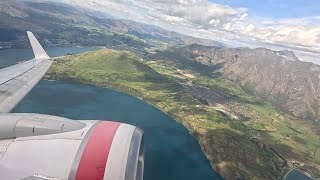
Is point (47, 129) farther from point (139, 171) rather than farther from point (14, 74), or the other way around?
point (14, 74)

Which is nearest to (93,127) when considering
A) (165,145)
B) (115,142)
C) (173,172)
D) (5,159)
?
(115,142)

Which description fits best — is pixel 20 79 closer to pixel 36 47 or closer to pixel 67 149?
pixel 36 47

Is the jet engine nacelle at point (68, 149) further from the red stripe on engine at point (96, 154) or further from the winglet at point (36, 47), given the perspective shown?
the winglet at point (36, 47)

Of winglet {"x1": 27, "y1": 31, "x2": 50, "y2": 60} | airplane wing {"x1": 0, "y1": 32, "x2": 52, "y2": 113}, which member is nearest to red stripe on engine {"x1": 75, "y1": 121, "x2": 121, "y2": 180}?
airplane wing {"x1": 0, "y1": 32, "x2": 52, "y2": 113}

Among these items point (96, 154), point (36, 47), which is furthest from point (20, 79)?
point (96, 154)

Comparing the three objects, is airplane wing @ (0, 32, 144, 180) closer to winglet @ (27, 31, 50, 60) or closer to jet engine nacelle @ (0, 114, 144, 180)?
jet engine nacelle @ (0, 114, 144, 180)
